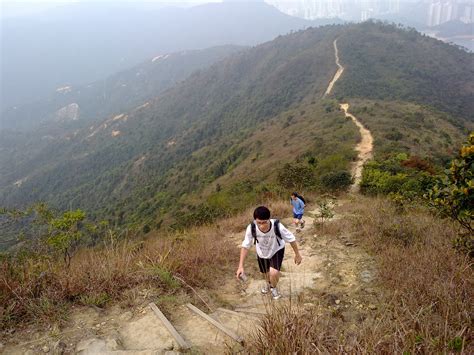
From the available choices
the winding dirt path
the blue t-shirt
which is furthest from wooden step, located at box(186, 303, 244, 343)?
the winding dirt path

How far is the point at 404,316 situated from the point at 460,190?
59.5 inches

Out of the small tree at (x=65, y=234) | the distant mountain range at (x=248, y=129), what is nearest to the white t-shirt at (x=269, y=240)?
the small tree at (x=65, y=234)

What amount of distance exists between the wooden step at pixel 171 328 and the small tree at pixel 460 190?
123 inches

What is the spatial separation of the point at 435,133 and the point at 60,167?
111m

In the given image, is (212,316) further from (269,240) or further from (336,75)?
(336,75)

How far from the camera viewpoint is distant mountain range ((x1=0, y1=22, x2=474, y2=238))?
1220 inches

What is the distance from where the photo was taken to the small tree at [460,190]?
352cm

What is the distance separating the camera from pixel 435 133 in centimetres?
3128

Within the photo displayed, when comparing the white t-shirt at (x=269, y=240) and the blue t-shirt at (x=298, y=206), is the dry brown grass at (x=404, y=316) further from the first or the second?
the blue t-shirt at (x=298, y=206)

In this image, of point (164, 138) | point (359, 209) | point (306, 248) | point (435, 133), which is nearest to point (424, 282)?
point (306, 248)

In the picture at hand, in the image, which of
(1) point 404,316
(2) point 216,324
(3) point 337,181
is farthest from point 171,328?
(3) point 337,181

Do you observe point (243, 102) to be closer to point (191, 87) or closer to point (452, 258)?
point (191, 87)

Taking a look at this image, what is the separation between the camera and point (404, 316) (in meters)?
2.96

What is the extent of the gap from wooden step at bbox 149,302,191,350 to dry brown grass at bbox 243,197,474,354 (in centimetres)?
89
